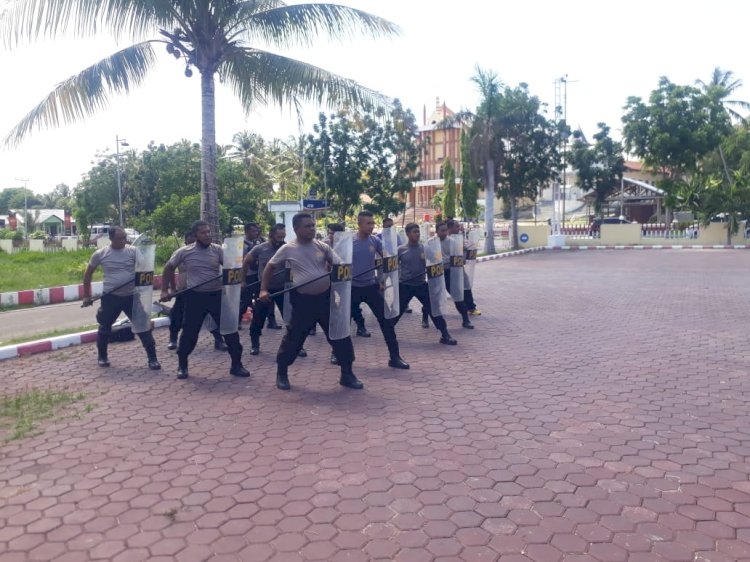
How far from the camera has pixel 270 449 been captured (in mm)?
4477

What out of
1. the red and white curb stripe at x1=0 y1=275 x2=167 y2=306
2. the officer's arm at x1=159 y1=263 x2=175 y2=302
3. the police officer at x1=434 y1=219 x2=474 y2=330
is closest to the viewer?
the officer's arm at x1=159 y1=263 x2=175 y2=302

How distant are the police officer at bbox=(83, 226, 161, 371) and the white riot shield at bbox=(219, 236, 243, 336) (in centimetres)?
95

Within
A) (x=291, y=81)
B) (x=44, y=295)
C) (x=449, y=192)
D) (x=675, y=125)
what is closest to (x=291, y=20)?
(x=291, y=81)

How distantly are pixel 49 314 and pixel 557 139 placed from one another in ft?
73.5

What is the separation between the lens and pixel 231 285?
6.72m

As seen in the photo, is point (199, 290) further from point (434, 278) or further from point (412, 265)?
point (434, 278)

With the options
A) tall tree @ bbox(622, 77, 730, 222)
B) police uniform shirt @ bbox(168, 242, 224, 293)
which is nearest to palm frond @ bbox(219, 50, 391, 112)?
police uniform shirt @ bbox(168, 242, 224, 293)

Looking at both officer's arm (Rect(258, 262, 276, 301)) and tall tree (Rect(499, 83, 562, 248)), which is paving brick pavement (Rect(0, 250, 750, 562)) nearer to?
officer's arm (Rect(258, 262, 276, 301))

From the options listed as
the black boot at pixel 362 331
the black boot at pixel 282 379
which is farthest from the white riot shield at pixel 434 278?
the black boot at pixel 282 379

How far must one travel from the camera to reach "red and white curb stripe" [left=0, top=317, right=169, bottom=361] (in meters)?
7.58

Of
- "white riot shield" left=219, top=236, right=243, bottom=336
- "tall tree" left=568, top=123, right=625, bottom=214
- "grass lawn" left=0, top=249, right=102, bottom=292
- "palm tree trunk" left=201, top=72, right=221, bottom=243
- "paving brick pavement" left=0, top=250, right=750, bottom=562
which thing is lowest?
"paving brick pavement" left=0, top=250, right=750, bottom=562

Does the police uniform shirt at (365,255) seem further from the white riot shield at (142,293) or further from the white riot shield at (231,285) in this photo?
the white riot shield at (142,293)

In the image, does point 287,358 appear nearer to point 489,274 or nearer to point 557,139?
point 489,274

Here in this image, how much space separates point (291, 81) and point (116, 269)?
5285 millimetres
